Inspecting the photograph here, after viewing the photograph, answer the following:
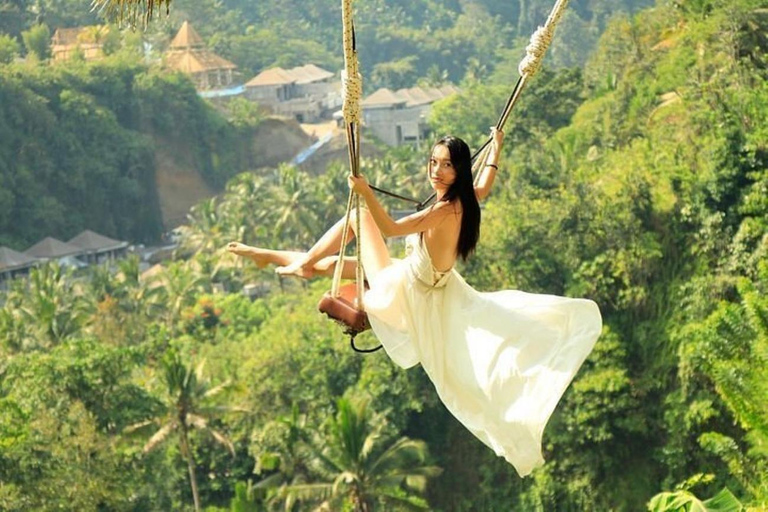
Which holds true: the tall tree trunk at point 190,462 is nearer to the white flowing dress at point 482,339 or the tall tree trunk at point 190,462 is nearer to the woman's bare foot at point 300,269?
the woman's bare foot at point 300,269

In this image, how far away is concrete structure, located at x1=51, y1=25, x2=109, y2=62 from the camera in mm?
70125

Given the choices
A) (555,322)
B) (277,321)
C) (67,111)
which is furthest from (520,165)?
(67,111)

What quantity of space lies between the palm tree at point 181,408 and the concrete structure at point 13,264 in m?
26.5

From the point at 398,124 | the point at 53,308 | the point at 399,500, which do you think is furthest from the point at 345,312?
the point at 398,124

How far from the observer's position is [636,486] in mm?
23047

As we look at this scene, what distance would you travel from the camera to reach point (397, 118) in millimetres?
71375

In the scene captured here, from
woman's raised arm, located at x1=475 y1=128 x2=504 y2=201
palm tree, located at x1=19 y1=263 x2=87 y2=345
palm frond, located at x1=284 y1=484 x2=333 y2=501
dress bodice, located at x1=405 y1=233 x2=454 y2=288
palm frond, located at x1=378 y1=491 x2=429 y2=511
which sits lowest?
palm tree, located at x1=19 y1=263 x2=87 y2=345

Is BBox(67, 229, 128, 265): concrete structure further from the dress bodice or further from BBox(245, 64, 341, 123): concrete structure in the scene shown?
the dress bodice

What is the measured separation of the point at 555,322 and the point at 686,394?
1523 centimetres

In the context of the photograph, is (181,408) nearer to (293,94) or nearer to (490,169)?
(490,169)

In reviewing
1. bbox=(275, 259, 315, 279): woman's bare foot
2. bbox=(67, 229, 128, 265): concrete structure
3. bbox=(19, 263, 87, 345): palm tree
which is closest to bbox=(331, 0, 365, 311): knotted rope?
bbox=(275, 259, 315, 279): woman's bare foot

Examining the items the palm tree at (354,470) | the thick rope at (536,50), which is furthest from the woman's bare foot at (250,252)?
the palm tree at (354,470)

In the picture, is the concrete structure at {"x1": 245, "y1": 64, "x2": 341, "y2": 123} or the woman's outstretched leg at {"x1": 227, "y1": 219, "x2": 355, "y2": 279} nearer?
the woman's outstretched leg at {"x1": 227, "y1": 219, "x2": 355, "y2": 279}

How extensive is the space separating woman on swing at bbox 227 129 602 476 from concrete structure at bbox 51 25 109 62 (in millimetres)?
62894
